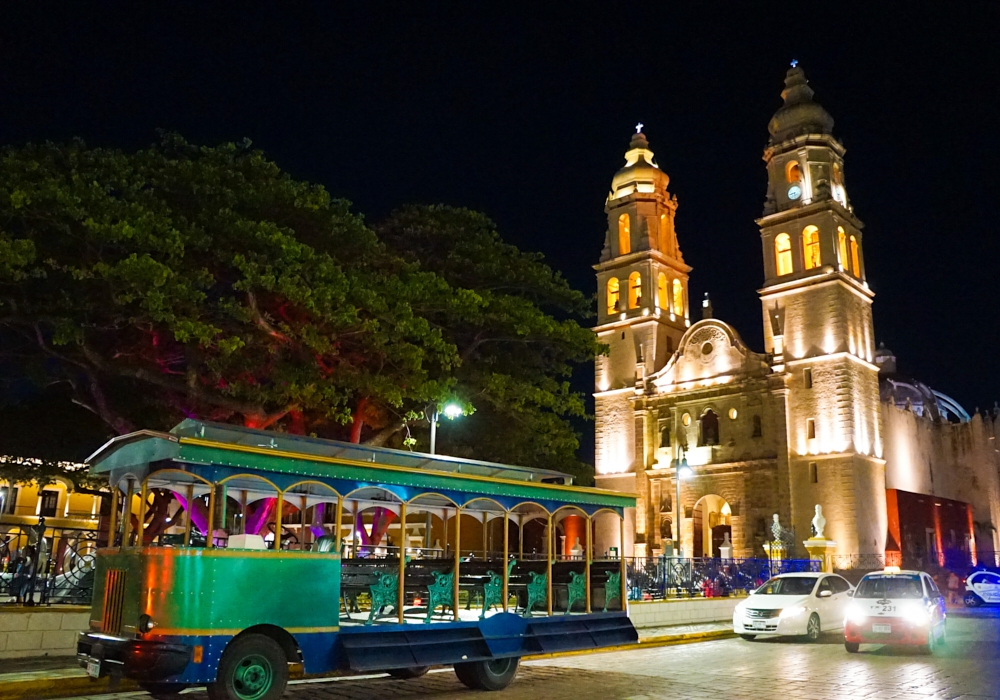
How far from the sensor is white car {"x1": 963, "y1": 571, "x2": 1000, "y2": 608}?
→ 26.7 meters

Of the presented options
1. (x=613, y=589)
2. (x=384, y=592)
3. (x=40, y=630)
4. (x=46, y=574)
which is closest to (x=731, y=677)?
(x=613, y=589)

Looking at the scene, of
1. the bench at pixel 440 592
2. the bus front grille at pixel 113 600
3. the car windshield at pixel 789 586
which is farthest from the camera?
the car windshield at pixel 789 586

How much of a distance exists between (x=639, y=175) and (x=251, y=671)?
139ft

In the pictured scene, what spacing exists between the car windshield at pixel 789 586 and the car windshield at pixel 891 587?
2.12 m

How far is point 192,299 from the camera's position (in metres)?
14.5

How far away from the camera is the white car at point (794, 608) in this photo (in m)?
16.2

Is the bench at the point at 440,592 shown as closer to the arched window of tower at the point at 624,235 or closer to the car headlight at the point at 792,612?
the car headlight at the point at 792,612

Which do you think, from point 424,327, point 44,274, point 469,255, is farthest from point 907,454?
point 44,274

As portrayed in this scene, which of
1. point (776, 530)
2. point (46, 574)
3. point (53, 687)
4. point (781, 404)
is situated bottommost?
point (53, 687)

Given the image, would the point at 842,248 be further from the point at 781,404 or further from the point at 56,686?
the point at 56,686

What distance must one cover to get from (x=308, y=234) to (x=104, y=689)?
1013 cm

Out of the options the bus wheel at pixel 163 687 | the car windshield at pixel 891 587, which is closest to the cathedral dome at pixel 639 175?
the car windshield at pixel 891 587

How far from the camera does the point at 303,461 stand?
9398 mm

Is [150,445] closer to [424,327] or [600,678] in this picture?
[600,678]
